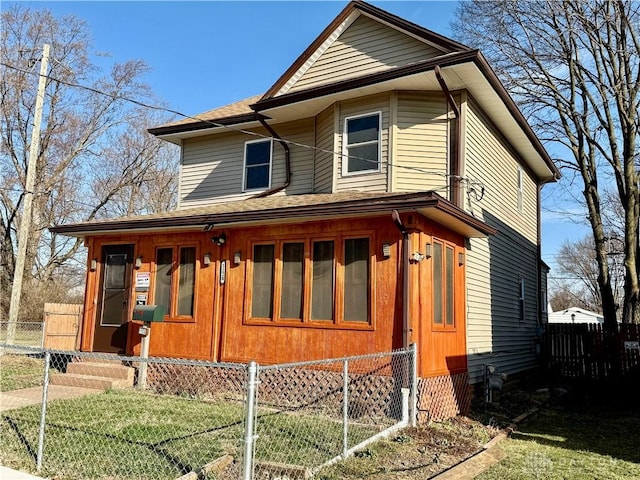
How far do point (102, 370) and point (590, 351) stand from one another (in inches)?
470

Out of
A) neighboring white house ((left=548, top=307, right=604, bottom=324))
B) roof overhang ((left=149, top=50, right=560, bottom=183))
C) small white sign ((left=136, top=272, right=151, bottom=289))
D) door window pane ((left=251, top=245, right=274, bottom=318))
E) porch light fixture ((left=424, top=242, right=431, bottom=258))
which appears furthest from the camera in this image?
neighboring white house ((left=548, top=307, right=604, bottom=324))

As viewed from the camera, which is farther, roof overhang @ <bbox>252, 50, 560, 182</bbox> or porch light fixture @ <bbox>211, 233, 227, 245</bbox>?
porch light fixture @ <bbox>211, 233, 227, 245</bbox>

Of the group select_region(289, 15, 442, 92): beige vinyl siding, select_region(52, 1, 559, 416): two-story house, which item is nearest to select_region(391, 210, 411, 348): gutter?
select_region(52, 1, 559, 416): two-story house

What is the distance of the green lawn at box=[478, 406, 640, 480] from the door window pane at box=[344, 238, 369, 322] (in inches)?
109

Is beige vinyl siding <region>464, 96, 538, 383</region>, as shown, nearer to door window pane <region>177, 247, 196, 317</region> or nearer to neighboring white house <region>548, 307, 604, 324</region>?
door window pane <region>177, 247, 196, 317</region>

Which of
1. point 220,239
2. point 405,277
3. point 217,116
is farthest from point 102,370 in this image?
point 217,116

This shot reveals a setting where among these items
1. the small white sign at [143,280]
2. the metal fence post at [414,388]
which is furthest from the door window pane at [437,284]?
the small white sign at [143,280]

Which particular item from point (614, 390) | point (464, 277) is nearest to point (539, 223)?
point (614, 390)

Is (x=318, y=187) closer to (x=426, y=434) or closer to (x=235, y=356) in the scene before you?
(x=235, y=356)

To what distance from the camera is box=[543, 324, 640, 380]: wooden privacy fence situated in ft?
43.1

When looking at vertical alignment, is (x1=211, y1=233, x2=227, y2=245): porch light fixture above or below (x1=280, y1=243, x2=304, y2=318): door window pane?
above

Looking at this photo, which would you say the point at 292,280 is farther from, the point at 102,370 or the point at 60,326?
the point at 60,326

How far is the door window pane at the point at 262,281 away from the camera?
9.26 meters

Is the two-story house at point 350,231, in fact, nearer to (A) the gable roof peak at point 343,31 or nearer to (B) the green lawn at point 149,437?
(A) the gable roof peak at point 343,31
